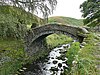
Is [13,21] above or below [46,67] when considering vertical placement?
above

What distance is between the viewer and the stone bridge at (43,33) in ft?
62.9

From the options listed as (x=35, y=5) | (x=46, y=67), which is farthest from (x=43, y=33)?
(x=35, y=5)

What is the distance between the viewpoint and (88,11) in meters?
19.1

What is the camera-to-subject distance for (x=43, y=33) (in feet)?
71.7

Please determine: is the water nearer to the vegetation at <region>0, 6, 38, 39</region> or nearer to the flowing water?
the flowing water

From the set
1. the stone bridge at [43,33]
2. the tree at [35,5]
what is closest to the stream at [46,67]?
the stone bridge at [43,33]

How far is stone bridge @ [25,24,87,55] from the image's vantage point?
19161mm

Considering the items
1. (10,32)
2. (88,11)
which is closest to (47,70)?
(88,11)

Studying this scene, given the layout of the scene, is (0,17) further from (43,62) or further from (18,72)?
(43,62)

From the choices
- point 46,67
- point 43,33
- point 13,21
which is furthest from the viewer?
point 43,33

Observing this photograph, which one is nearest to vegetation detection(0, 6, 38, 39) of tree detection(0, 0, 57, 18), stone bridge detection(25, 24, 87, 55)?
tree detection(0, 0, 57, 18)

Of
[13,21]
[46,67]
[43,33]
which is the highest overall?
[13,21]

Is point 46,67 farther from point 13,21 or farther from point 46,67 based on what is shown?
point 13,21

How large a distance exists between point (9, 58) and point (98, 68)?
11.9 metres
